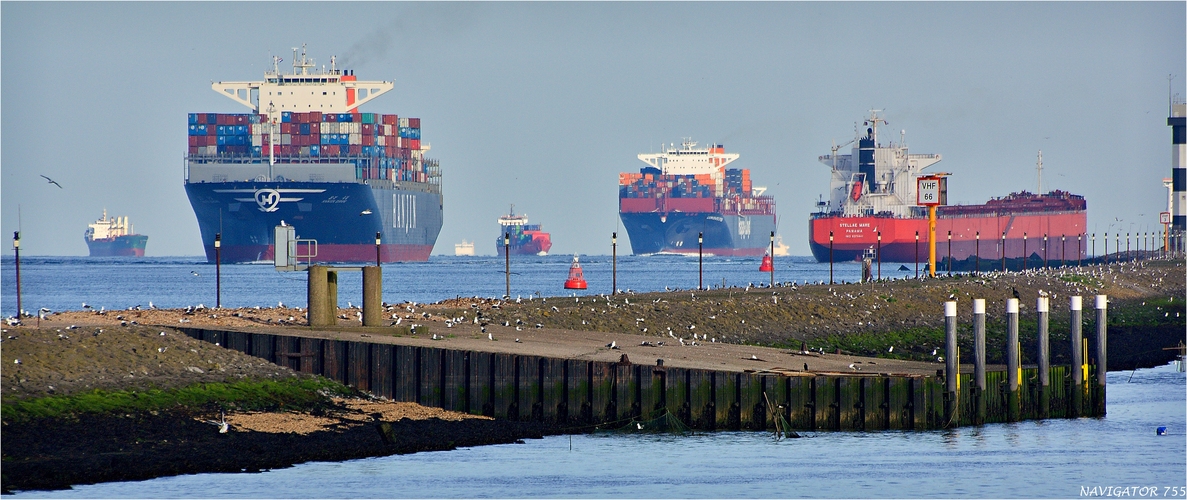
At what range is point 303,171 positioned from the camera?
12388 centimetres

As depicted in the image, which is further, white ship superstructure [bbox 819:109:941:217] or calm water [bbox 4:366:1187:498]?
white ship superstructure [bbox 819:109:941:217]

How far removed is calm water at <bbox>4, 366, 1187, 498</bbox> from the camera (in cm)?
1798

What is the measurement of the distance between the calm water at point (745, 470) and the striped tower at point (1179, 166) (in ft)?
246

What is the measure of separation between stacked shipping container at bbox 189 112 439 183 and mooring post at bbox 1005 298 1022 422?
105 meters

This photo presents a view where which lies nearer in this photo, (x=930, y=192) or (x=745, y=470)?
(x=745, y=470)

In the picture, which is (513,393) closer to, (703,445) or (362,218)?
(703,445)

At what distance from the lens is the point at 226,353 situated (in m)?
23.1

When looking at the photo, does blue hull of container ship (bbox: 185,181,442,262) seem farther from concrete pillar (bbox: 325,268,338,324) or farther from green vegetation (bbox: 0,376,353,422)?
green vegetation (bbox: 0,376,353,422)

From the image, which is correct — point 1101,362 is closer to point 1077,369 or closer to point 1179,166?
point 1077,369

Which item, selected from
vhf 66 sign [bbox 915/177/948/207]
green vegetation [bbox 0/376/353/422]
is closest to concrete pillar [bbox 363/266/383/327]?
green vegetation [bbox 0/376/353/422]

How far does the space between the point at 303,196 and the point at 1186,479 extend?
104 meters

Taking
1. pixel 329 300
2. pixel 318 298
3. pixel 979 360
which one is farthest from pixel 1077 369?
pixel 318 298

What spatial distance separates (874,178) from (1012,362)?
113204 mm

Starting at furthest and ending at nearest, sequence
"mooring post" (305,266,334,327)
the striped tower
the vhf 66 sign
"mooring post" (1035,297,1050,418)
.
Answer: the striped tower < the vhf 66 sign < "mooring post" (305,266,334,327) < "mooring post" (1035,297,1050,418)
